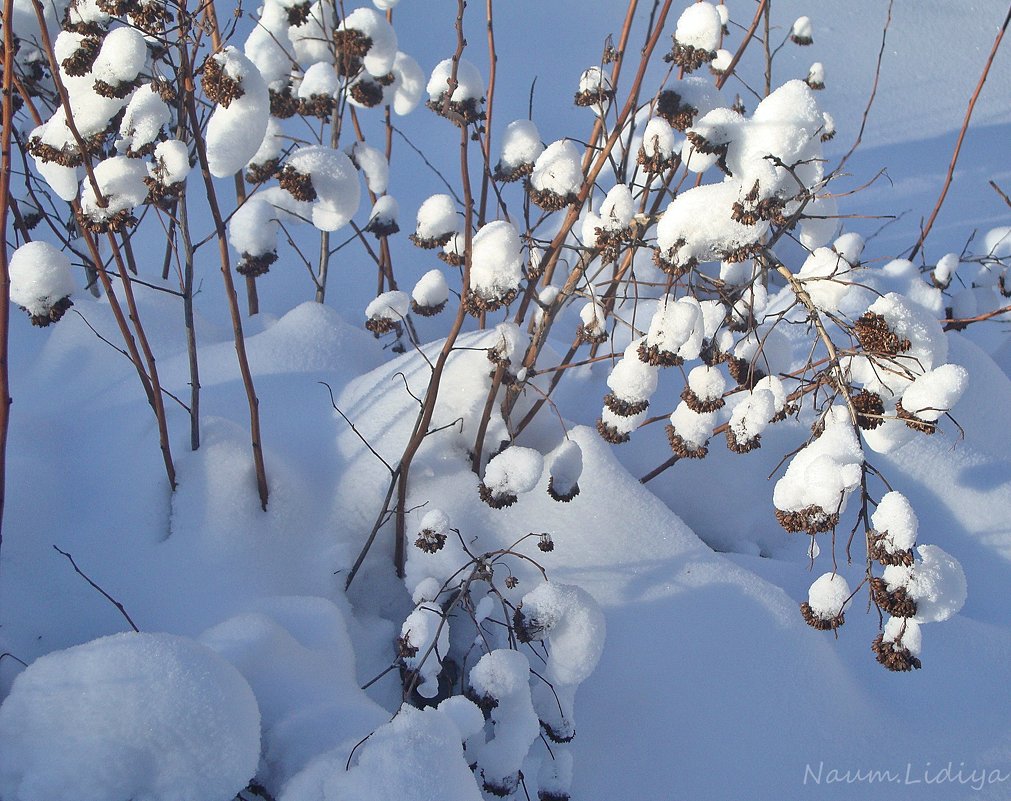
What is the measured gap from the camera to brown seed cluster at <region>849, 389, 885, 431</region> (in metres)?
1.02

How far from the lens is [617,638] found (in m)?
1.47

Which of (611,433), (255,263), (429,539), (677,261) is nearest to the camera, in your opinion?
(677,261)

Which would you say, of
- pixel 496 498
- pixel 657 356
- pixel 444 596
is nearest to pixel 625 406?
pixel 657 356

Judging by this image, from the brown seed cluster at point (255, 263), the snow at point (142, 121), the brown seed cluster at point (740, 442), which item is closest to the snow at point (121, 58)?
the snow at point (142, 121)

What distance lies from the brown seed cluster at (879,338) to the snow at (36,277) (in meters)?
1.23

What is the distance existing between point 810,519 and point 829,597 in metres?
0.16

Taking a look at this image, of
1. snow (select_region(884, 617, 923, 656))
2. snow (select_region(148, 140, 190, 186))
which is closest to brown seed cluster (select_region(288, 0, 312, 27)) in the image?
snow (select_region(148, 140, 190, 186))

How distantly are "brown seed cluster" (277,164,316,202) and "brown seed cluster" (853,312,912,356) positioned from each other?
2.93 ft

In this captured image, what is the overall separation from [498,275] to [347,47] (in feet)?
2.68

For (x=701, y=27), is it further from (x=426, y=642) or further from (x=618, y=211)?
(x=426, y=642)

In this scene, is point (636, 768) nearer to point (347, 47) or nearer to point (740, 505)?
point (740, 505)

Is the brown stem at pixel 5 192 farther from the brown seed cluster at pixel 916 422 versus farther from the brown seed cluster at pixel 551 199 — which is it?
the brown seed cluster at pixel 916 422

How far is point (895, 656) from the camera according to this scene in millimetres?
1002

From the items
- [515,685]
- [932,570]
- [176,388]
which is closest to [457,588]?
[515,685]
